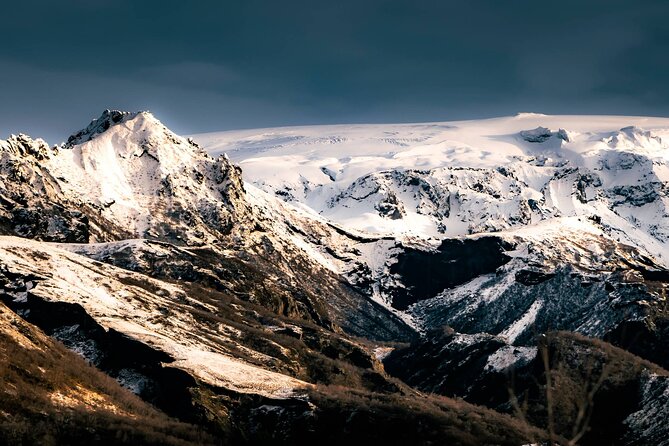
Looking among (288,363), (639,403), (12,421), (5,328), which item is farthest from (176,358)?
(639,403)

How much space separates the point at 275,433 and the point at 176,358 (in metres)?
36.8

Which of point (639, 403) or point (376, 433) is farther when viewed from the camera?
point (639, 403)

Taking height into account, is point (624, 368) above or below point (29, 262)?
below

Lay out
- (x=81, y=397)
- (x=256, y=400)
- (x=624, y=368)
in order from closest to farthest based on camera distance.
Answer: (x=81, y=397) < (x=256, y=400) < (x=624, y=368)

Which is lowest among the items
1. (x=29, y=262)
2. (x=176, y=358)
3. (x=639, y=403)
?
(x=639, y=403)

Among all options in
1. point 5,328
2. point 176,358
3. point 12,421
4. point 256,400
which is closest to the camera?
point 12,421

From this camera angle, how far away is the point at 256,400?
13350 cm

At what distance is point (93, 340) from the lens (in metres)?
157

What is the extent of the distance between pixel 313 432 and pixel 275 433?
18.7 ft

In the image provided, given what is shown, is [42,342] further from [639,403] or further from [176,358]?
[639,403]

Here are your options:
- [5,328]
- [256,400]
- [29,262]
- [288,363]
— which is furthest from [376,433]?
[29,262]

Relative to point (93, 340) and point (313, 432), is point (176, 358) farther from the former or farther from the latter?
point (313, 432)

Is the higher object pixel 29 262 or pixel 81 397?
pixel 29 262

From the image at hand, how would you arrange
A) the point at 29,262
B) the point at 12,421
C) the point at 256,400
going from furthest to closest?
the point at 29,262 < the point at 256,400 < the point at 12,421
